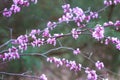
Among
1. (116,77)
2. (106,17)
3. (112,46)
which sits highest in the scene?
(106,17)

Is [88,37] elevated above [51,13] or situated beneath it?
situated beneath

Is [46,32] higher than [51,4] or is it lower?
lower

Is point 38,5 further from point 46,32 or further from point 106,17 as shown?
point 46,32

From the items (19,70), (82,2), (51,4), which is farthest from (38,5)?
(19,70)

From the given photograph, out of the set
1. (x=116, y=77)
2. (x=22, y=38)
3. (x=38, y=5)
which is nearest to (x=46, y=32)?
(x=22, y=38)

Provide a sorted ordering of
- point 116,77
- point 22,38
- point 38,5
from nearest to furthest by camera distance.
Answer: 1. point 22,38
2. point 38,5
3. point 116,77

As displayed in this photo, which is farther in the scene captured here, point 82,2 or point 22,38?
point 82,2

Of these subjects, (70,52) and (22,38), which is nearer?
(22,38)

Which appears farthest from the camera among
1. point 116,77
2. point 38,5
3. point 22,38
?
point 116,77

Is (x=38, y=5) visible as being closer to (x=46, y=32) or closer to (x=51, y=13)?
(x=51, y=13)
